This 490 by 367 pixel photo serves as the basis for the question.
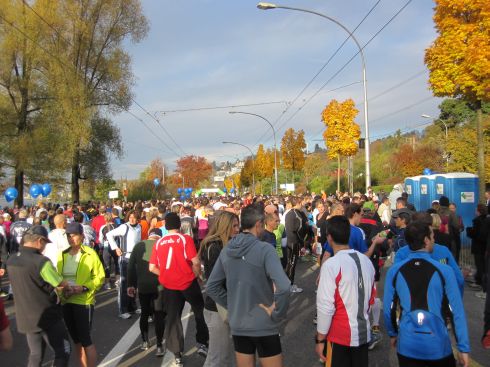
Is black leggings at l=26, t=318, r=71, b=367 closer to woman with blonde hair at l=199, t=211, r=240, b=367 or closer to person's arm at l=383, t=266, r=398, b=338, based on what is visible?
woman with blonde hair at l=199, t=211, r=240, b=367

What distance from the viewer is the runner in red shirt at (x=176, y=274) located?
5.79m

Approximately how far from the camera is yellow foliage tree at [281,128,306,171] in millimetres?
47656

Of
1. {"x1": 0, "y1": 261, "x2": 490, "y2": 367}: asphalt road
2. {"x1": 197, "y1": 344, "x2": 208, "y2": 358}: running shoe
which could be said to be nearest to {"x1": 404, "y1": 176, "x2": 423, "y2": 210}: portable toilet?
{"x1": 0, "y1": 261, "x2": 490, "y2": 367}: asphalt road

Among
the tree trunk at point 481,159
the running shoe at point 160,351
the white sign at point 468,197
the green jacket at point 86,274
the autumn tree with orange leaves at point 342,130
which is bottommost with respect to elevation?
the running shoe at point 160,351

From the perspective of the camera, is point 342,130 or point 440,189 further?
point 342,130

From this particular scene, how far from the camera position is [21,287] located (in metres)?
4.46

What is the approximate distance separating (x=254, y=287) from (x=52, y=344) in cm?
215

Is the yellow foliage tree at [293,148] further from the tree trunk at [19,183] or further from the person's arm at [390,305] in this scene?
the person's arm at [390,305]

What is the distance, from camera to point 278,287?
3.60 meters

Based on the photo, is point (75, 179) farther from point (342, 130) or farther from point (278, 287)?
point (278, 287)

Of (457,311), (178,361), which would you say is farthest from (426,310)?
(178,361)

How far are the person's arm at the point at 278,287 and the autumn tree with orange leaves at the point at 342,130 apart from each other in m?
28.7

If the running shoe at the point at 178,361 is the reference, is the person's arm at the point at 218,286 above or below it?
above

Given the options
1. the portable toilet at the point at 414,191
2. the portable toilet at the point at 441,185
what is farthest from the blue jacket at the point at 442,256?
the portable toilet at the point at 414,191
